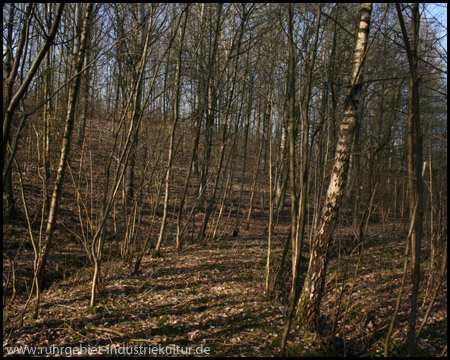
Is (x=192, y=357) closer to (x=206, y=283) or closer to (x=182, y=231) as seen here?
(x=206, y=283)

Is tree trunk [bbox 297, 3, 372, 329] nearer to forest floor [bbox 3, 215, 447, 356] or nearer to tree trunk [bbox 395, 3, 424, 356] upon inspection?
forest floor [bbox 3, 215, 447, 356]

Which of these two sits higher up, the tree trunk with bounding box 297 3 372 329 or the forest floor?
the tree trunk with bounding box 297 3 372 329

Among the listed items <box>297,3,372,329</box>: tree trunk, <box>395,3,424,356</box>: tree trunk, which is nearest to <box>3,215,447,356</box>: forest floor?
<box>297,3,372,329</box>: tree trunk

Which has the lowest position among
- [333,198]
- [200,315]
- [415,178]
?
[200,315]

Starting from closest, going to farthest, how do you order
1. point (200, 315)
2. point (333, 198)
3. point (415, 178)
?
1. point (415, 178)
2. point (333, 198)
3. point (200, 315)

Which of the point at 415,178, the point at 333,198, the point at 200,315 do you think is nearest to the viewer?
the point at 415,178

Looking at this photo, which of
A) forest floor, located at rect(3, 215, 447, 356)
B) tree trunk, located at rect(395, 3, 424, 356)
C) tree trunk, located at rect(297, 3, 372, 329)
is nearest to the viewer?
tree trunk, located at rect(395, 3, 424, 356)

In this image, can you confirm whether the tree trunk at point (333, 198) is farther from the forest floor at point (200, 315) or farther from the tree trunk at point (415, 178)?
the tree trunk at point (415, 178)

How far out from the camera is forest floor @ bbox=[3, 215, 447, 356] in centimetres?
362

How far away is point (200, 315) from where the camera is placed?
4.38 meters

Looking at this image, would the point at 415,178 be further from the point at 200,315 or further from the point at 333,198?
the point at 200,315

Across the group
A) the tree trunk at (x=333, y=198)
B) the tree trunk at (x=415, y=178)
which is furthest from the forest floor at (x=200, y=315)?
the tree trunk at (x=415, y=178)

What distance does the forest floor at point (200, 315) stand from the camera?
11.9ft

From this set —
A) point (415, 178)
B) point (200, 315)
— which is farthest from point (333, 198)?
point (200, 315)
